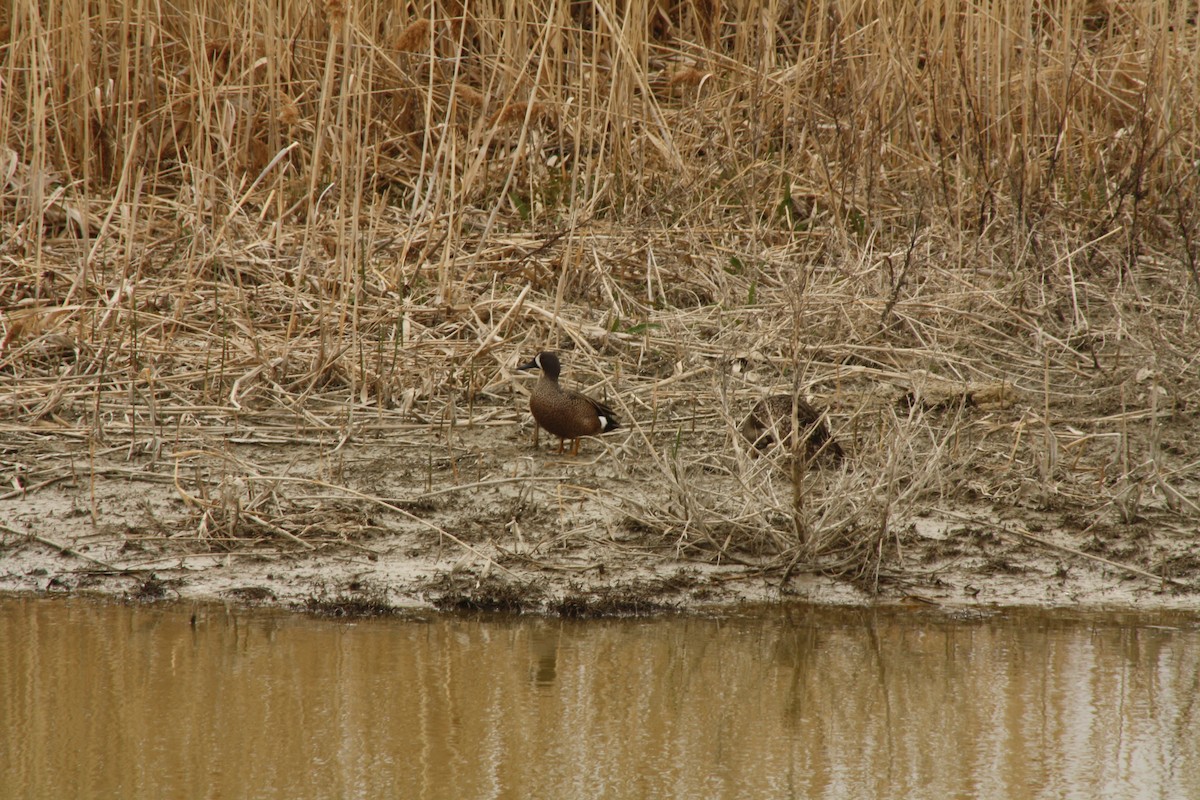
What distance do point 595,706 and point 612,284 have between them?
9.67ft

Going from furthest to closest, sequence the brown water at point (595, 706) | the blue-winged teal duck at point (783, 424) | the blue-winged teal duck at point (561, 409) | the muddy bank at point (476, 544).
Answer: the blue-winged teal duck at point (561, 409) → the blue-winged teal duck at point (783, 424) → the muddy bank at point (476, 544) → the brown water at point (595, 706)

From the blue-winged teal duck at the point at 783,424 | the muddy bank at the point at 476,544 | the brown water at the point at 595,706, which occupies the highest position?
the blue-winged teal duck at the point at 783,424

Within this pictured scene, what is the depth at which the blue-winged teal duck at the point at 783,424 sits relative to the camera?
14.0 feet

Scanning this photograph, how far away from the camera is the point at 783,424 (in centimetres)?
428

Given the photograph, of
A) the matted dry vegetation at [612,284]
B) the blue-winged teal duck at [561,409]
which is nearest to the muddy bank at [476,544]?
the matted dry vegetation at [612,284]

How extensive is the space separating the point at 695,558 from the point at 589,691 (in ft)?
3.05

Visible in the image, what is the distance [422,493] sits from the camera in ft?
13.7

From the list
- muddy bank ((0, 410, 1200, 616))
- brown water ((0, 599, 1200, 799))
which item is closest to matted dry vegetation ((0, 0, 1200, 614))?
muddy bank ((0, 410, 1200, 616))

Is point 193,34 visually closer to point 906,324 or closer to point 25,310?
point 25,310

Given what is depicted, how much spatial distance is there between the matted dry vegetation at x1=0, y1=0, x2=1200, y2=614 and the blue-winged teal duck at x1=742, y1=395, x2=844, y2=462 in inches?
3.7

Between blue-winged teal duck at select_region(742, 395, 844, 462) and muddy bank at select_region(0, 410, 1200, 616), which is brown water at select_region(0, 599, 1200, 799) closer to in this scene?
muddy bank at select_region(0, 410, 1200, 616)

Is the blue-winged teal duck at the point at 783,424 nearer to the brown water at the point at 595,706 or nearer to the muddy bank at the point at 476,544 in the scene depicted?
the muddy bank at the point at 476,544

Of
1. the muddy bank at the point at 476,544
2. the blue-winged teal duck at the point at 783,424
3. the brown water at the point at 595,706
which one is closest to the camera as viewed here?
the brown water at the point at 595,706

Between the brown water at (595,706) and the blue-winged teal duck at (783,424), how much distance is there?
0.79 meters
